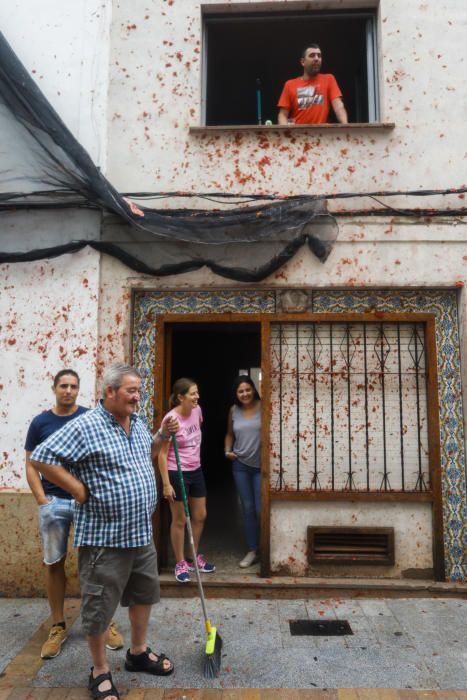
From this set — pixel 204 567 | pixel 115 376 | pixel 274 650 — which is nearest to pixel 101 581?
pixel 115 376

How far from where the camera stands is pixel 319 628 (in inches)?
157

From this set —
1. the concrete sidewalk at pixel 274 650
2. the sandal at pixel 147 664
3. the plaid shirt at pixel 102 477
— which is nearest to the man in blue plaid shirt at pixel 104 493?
the plaid shirt at pixel 102 477

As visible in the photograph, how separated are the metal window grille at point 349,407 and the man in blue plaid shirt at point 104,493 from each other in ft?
6.85

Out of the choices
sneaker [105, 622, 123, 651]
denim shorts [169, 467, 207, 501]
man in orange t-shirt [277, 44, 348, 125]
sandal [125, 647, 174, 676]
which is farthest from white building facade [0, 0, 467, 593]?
sandal [125, 647, 174, 676]

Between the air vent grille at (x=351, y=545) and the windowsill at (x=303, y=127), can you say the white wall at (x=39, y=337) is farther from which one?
the air vent grille at (x=351, y=545)

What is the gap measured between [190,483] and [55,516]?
1.46m

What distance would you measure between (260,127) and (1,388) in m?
3.58

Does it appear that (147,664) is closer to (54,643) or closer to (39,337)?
(54,643)

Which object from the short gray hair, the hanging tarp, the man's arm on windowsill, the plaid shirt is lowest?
the plaid shirt

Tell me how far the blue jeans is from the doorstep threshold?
495 mm

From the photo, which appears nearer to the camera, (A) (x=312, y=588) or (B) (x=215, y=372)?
(A) (x=312, y=588)

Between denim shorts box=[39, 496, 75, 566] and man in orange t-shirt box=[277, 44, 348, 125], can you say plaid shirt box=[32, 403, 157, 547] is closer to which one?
denim shorts box=[39, 496, 75, 566]

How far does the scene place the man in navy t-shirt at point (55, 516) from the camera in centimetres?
369

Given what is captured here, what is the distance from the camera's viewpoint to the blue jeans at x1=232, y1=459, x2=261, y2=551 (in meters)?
5.05
